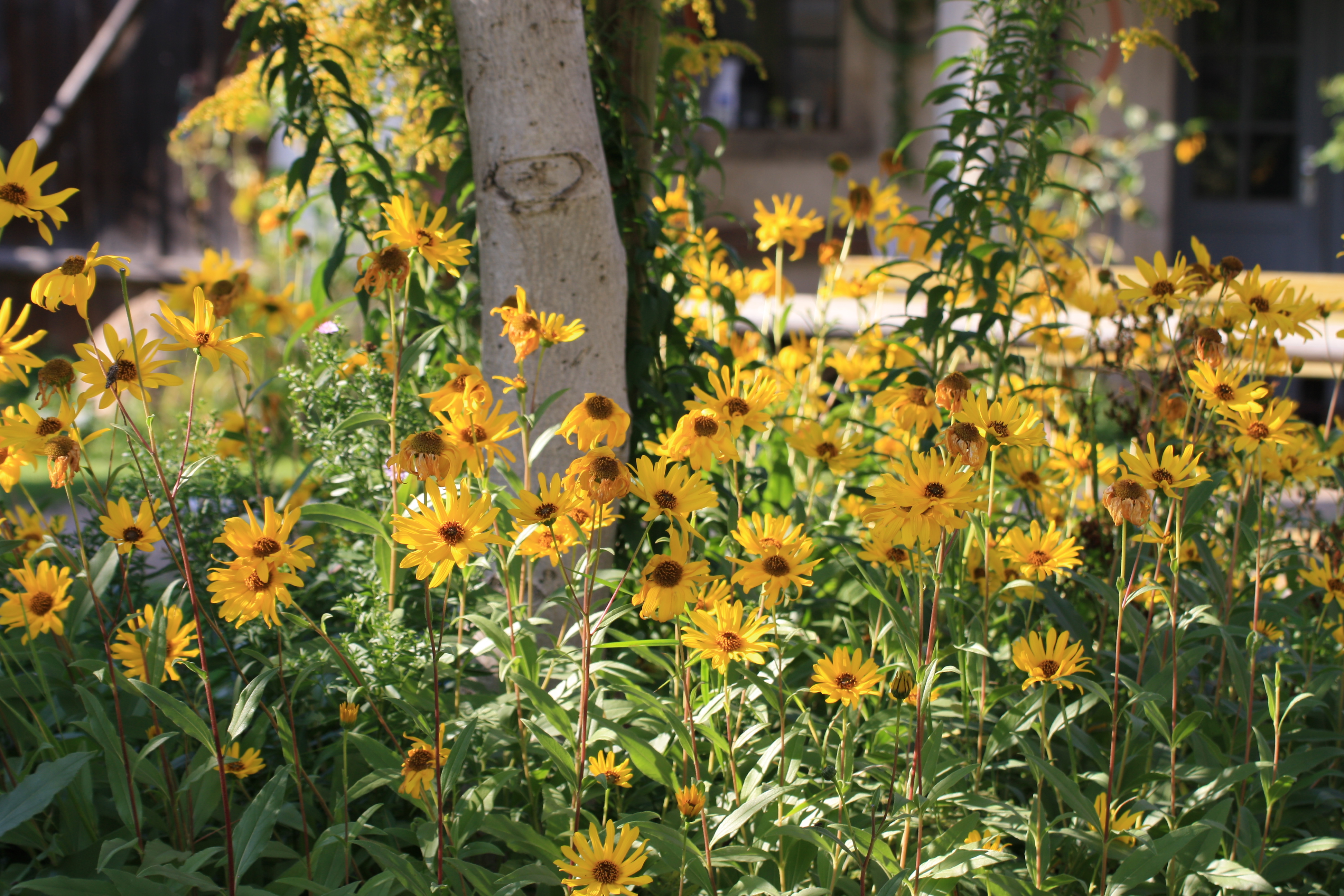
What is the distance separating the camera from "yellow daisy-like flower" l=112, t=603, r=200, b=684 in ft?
3.87

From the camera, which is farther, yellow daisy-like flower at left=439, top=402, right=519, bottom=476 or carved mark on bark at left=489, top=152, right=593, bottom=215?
carved mark on bark at left=489, top=152, right=593, bottom=215

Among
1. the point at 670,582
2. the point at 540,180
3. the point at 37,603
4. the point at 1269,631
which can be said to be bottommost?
the point at 1269,631

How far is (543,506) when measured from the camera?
3.25 ft

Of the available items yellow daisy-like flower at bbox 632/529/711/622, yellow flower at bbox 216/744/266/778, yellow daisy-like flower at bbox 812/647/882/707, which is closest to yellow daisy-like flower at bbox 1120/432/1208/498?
yellow daisy-like flower at bbox 812/647/882/707

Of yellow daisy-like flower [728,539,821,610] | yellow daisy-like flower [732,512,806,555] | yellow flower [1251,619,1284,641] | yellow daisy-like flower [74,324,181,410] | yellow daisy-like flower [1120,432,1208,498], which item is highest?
yellow daisy-like flower [74,324,181,410]

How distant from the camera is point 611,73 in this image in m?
1.70

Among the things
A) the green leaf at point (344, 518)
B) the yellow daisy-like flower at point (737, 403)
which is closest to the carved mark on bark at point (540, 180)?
the yellow daisy-like flower at point (737, 403)

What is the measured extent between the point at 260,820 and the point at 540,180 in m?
0.95

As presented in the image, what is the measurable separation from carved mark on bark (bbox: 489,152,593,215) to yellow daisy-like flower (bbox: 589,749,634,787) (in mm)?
813

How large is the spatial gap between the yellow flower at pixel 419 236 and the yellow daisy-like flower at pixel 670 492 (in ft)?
1.13

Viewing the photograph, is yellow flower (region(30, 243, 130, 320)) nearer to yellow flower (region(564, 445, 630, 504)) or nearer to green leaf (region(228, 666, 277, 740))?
green leaf (region(228, 666, 277, 740))

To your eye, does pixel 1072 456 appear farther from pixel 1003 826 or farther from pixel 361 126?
pixel 361 126

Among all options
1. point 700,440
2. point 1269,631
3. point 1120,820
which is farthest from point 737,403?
point 1269,631

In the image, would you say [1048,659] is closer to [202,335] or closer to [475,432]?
[475,432]
